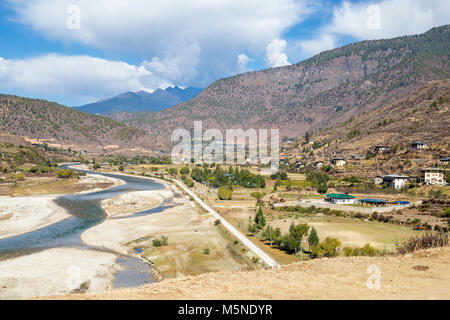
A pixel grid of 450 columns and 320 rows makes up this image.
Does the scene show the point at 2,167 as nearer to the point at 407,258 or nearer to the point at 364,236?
the point at 364,236

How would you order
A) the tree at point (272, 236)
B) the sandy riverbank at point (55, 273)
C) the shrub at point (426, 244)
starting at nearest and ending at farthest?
the shrub at point (426, 244) < the sandy riverbank at point (55, 273) < the tree at point (272, 236)

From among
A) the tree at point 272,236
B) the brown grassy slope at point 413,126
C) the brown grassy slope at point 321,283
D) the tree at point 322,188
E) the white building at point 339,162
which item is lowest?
the tree at point 272,236

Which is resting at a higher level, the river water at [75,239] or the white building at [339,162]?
the white building at [339,162]

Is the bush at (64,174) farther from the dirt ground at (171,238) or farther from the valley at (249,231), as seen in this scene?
the dirt ground at (171,238)

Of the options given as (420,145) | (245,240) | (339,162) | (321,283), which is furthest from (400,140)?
(321,283)

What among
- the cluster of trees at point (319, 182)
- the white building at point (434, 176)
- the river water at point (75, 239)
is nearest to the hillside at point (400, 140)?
the white building at point (434, 176)
